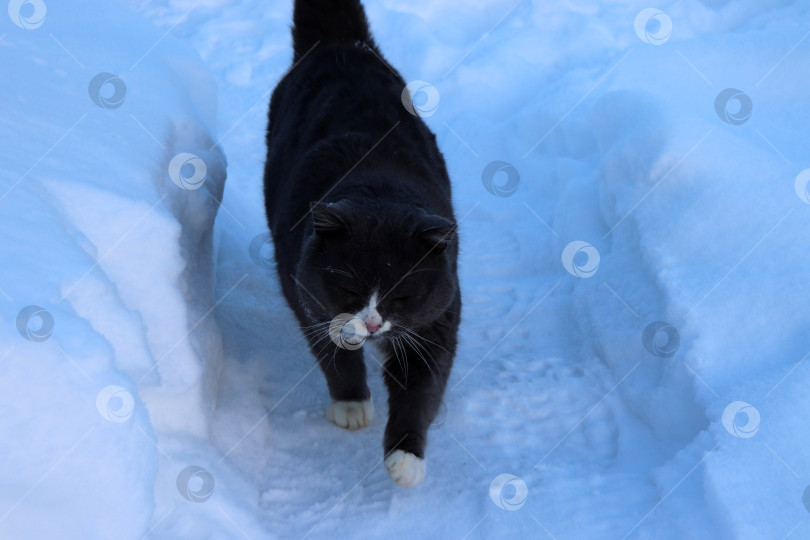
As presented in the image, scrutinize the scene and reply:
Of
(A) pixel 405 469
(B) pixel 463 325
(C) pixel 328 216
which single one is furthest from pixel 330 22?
(A) pixel 405 469

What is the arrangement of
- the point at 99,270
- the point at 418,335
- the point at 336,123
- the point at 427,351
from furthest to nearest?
1. the point at 336,123
2. the point at 427,351
3. the point at 418,335
4. the point at 99,270

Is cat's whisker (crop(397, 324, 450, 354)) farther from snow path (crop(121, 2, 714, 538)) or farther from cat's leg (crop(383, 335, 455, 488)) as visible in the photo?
snow path (crop(121, 2, 714, 538))

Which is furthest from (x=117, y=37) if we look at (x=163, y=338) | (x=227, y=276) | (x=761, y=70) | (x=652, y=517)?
(x=761, y=70)

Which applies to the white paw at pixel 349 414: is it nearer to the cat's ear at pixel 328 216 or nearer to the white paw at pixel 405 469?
the white paw at pixel 405 469

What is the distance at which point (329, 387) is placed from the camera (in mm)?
2975

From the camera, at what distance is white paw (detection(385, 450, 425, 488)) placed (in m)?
2.54

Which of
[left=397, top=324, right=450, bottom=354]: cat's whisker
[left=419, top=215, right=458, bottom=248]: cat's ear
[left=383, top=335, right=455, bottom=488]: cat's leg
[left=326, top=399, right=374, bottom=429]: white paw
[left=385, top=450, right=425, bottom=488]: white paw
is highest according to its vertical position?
[left=419, top=215, right=458, bottom=248]: cat's ear

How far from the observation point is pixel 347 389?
2936 millimetres

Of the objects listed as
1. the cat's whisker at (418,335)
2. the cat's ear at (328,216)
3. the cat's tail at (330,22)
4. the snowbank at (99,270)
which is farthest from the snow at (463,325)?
the cat's tail at (330,22)

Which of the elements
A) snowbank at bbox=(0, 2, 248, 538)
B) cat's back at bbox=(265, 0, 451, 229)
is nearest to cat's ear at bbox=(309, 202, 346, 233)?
cat's back at bbox=(265, 0, 451, 229)

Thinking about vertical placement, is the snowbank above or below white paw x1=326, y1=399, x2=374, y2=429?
above

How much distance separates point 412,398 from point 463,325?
0.98 m

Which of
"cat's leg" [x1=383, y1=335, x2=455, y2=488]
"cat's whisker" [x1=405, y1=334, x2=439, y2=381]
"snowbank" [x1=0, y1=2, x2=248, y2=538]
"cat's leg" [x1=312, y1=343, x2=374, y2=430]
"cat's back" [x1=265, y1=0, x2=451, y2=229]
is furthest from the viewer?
"cat's back" [x1=265, y1=0, x2=451, y2=229]

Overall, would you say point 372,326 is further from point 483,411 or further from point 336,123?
point 336,123
